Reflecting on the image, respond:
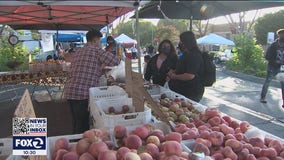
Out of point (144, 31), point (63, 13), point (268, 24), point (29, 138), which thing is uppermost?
point (144, 31)

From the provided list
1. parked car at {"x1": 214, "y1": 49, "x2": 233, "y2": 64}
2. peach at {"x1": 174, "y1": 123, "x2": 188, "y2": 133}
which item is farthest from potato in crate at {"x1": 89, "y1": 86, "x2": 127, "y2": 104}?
parked car at {"x1": 214, "y1": 49, "x2": 233, "y2": 64}

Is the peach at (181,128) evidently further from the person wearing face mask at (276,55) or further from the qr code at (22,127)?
→ the person wearing face mask at (276,55)

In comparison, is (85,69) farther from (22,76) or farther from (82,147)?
(22,76)

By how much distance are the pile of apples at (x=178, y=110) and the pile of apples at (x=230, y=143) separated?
29cm

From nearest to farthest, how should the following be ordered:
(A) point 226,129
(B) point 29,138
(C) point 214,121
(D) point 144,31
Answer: (B) point 29,138
(A) point 226,129
(C) point 214,121
(D) point 144,31

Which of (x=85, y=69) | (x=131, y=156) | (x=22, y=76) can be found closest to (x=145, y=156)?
(x=131, y=156)

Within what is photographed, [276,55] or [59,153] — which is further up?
[276,55]

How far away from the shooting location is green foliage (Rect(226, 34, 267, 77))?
14086 millimetres

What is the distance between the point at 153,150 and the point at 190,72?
196 cm

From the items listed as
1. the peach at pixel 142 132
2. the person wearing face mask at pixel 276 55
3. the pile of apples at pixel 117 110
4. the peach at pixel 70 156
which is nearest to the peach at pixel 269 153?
the peach at pixel 142 132

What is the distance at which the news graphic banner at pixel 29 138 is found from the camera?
131 cm

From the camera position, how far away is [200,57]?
3.75 metres

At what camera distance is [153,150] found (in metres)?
1.90

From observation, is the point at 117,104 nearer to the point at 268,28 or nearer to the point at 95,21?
the point at 95,21
